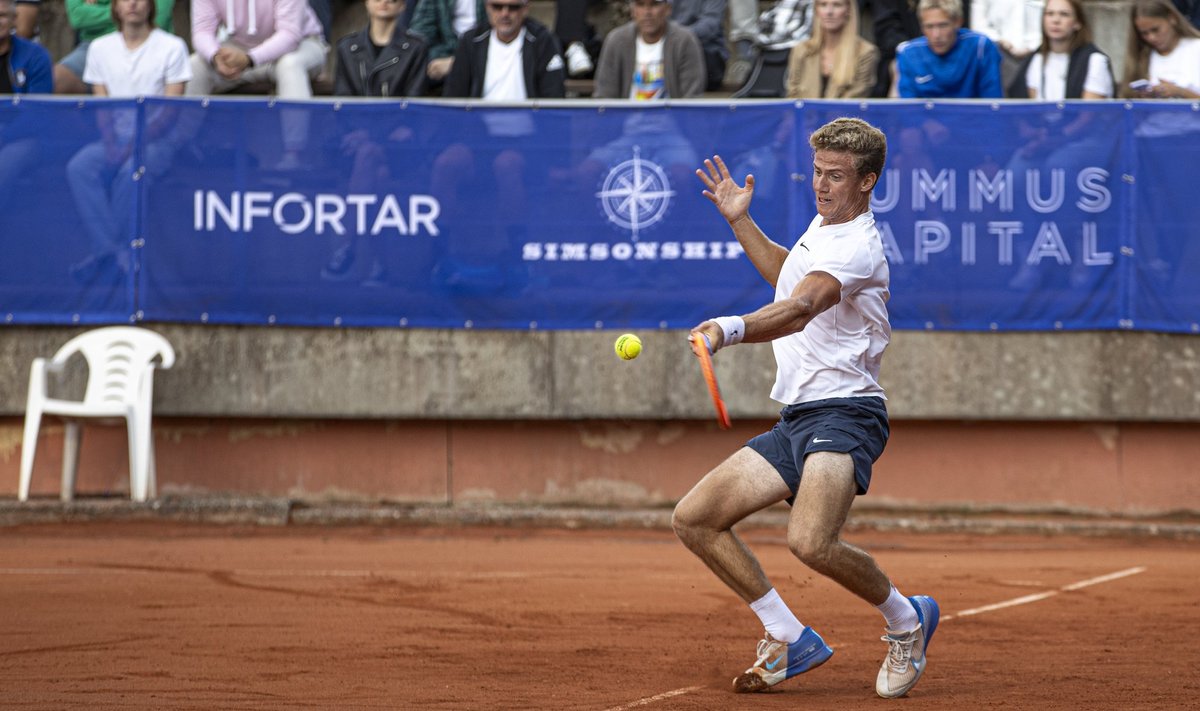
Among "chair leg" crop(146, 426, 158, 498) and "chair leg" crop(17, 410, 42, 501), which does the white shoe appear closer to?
"chair leg" crop(146, 426, 158, 498)

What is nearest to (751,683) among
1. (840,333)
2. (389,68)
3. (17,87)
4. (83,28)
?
(840,333)

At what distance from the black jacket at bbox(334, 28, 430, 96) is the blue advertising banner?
1.97 feet

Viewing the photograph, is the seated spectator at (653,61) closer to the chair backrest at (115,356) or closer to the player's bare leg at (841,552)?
the chair backrest at (115,356)

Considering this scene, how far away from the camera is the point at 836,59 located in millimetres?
11656

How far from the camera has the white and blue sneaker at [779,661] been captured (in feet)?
19.7

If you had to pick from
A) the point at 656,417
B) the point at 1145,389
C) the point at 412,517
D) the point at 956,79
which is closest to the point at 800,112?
the point at 956,79

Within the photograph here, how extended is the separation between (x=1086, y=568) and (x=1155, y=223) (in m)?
2.93

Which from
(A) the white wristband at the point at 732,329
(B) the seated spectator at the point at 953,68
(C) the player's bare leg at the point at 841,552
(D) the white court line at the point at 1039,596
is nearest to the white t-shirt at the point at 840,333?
(C) the player's bare leg at the point at 841,552

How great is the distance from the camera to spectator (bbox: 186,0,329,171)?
1223cm

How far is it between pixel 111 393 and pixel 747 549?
680cm

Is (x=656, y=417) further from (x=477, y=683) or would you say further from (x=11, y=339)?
(x=477, y=683)

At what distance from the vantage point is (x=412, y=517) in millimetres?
11336

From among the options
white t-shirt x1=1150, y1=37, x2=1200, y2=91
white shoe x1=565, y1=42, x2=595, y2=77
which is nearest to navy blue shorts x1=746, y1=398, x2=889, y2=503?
white t-shirt x1=1150, y1=37, x2=1200, y2=91

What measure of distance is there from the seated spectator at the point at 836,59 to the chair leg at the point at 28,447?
5.93m
